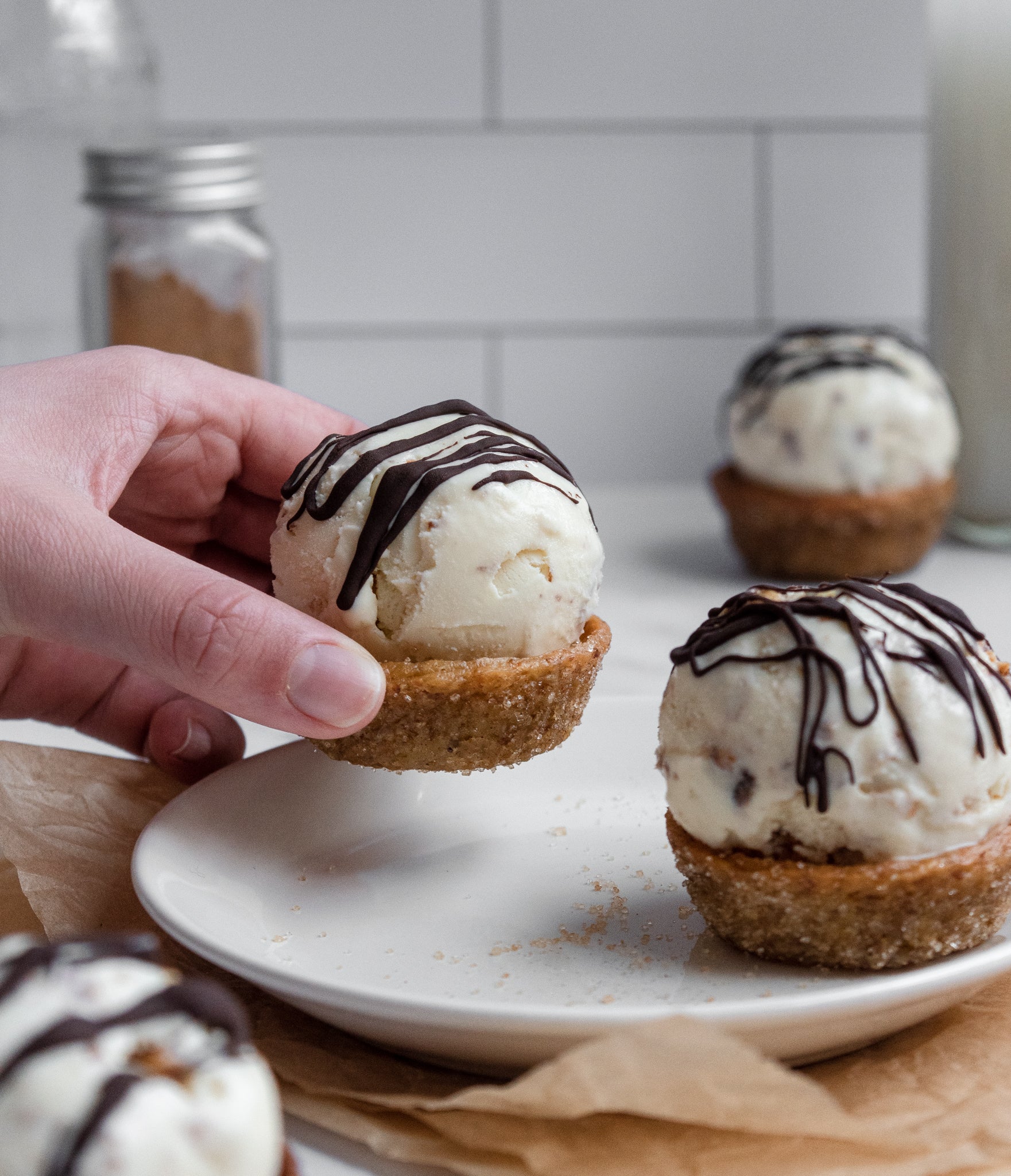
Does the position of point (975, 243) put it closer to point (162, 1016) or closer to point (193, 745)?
point (193, 745)

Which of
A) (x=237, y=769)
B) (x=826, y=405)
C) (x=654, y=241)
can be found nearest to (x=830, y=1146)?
(x=237, y=769)

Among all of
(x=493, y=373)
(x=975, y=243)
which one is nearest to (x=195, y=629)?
(x=975, y=243)

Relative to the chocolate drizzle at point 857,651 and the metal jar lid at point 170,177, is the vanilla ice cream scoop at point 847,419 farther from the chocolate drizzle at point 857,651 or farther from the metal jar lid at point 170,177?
the chocolate drizzle at point 857,651

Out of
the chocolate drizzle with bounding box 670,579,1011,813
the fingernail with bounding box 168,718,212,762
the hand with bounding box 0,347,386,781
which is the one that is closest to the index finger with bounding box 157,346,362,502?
the hand with bounding box 0,347,386,781

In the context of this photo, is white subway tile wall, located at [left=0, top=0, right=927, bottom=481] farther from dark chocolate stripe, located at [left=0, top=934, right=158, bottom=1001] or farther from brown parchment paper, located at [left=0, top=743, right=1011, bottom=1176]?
dark chocolate stripe, located at [left=0, top=934, right=158, bottom=1001]

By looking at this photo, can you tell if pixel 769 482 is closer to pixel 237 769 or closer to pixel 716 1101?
pixel 237 769

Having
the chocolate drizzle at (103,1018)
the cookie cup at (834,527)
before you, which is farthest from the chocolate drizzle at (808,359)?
the chocolate drizzle at (103,1018)
